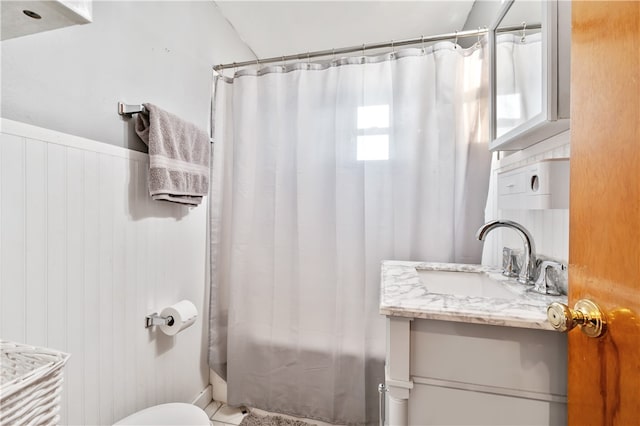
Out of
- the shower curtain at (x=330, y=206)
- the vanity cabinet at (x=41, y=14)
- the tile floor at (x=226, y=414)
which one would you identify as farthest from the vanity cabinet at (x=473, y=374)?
the tile floor at (x=226, y=414)

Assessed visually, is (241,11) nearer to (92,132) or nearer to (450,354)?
(92,132)

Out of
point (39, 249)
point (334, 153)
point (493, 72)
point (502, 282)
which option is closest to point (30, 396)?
point (39, 249)

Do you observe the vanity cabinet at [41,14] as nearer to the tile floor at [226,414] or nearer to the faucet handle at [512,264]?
the faucet handle at [512,264]

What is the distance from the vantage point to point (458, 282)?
1.22 meters

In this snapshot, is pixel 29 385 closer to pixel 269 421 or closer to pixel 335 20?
pixel 269 421

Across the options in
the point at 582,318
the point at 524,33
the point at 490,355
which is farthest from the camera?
the point at 524,33

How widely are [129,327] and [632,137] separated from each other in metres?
1.53

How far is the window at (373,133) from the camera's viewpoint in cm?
155

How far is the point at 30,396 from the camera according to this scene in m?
0.40

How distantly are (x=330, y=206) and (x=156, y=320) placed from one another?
966 millimetres

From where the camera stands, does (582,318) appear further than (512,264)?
No

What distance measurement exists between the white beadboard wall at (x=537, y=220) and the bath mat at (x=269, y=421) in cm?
129

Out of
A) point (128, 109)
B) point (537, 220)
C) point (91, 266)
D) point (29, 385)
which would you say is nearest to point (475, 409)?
point (537, 220)

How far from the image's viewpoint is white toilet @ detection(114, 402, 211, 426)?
3.76 feet
